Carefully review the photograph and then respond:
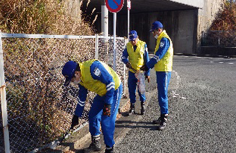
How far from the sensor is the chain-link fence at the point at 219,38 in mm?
19109

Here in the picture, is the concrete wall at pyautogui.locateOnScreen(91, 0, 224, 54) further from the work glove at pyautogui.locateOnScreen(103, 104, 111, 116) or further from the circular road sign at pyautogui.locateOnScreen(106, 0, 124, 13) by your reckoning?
the work glove at pyautogui.locateOnScreen(103, 104, 111, 116)

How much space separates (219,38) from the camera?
1978 cm

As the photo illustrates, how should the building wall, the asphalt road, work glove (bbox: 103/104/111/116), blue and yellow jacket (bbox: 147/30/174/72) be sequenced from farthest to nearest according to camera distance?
the building wall → blue and yellow jacket (bbox: 147/30/174/72) → the asphalt road → work glove (bbox: 103/104/111/116)

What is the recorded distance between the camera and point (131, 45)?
199 inches

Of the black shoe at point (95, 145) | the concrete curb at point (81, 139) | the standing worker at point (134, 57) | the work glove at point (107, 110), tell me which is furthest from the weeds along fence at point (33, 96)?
the standing worker at point (134, 57)

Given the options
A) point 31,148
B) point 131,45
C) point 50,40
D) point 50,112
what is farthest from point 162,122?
point 50,40

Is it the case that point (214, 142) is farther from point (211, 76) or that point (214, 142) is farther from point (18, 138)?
point (211, 76)

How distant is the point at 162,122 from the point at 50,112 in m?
2.18

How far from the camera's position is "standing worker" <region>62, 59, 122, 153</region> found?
2912 millimetres

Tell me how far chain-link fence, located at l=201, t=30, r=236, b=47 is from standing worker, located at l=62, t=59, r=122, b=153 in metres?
18.7

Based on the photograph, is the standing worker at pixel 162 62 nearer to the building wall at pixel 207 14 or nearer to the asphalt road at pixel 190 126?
the asphalt road at pixel 190 126

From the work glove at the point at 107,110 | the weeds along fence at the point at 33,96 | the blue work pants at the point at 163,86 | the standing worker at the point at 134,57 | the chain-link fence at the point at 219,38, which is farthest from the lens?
the chain-link fence at the point at 219,38

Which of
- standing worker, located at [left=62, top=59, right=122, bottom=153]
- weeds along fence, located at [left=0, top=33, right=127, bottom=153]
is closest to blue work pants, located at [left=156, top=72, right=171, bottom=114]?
standing worker, located at [left=62, top=59, right=122, bottom=153]

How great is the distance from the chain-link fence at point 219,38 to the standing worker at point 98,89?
61.2ft
